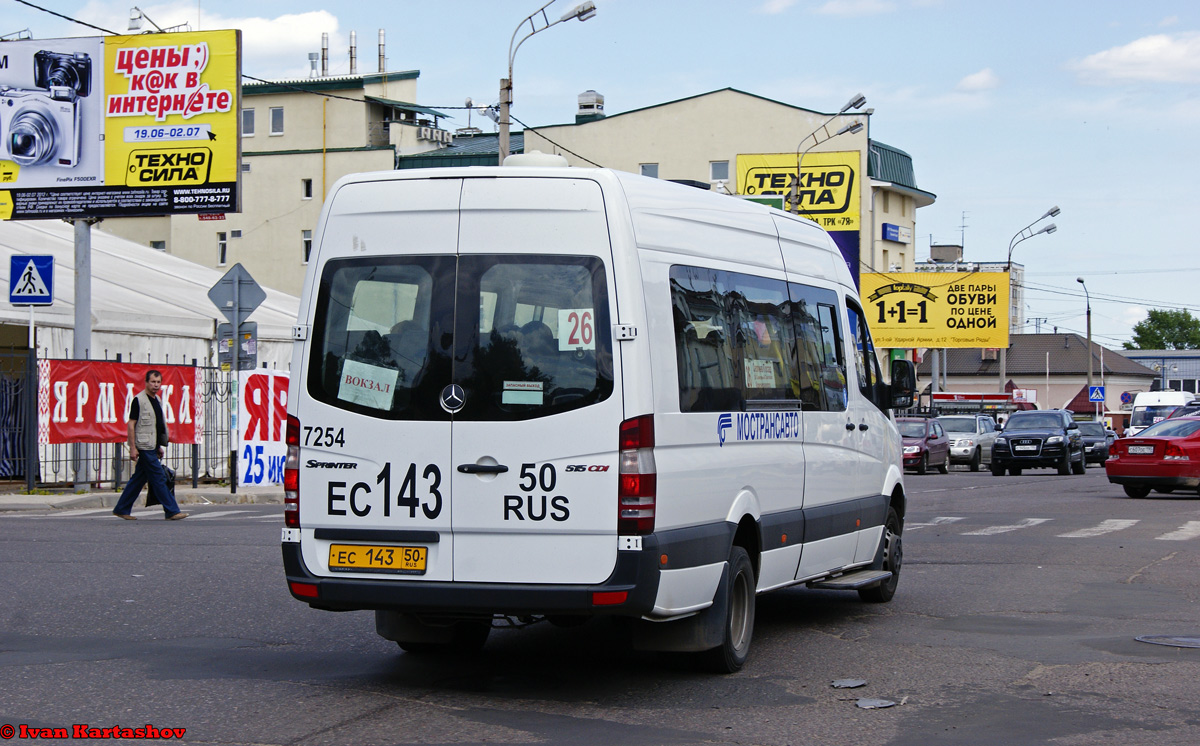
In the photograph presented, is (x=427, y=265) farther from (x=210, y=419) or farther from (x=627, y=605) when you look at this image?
(x=210, y=419)

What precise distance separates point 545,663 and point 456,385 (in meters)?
2.00

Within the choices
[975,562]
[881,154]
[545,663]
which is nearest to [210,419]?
[975,562]

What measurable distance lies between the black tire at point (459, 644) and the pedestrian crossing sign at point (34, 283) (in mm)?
13676

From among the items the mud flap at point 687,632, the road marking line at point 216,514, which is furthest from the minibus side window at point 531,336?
the road marking line at point 216,514

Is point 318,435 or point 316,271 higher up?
point 316,271

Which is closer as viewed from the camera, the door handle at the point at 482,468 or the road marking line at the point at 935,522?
the door handle at the point at 482,468

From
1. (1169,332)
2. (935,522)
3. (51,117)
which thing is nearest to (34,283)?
(51,117)

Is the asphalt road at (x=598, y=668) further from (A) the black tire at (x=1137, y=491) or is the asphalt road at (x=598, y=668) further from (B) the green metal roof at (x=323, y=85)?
(B) the green metal roof at (x=323, y=85)

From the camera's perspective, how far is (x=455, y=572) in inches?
278

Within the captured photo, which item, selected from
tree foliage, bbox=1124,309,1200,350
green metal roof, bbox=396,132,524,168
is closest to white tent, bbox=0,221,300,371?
green metal roof, bbox=396,132,524,168

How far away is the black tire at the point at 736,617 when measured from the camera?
305 inches

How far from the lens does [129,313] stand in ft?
83.3

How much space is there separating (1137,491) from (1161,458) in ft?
3.52

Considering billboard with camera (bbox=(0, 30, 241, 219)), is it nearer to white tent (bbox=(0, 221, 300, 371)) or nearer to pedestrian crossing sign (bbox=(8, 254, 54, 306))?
white tent (bbox=(0, 221, 300, 371))
